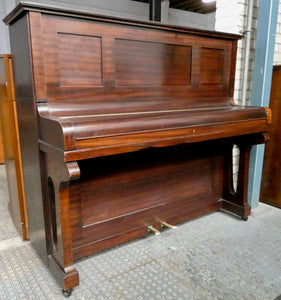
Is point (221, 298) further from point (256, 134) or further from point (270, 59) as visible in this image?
point (270, 59)

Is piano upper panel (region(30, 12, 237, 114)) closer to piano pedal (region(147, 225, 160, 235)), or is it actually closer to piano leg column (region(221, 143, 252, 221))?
piano leg column (region(221, 143, 252, 221))

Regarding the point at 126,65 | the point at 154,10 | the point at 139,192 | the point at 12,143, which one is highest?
the point at 154,10

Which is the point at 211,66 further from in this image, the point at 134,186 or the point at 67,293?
the point at 67,293

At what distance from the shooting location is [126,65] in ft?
5.89

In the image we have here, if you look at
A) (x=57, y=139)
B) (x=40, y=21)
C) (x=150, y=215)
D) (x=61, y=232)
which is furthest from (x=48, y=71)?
(x=150, y=215)

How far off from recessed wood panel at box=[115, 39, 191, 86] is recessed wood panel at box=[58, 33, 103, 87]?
0.44 feet

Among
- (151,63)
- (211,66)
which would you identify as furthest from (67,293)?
(211,66)

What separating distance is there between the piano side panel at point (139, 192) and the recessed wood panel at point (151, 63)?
1.59 ft

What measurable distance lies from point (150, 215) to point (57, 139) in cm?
106

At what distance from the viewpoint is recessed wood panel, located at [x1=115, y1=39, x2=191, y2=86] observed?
1.78 metres

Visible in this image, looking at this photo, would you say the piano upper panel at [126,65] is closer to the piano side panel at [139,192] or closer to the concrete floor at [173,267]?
the piano side panel at [139,192]

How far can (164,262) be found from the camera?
6.15 feet

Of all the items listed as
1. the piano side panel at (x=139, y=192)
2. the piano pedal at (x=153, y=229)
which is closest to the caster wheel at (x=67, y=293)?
the piano side panel at (x=139, y=192)

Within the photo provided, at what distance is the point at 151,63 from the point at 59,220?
3.72 feet
